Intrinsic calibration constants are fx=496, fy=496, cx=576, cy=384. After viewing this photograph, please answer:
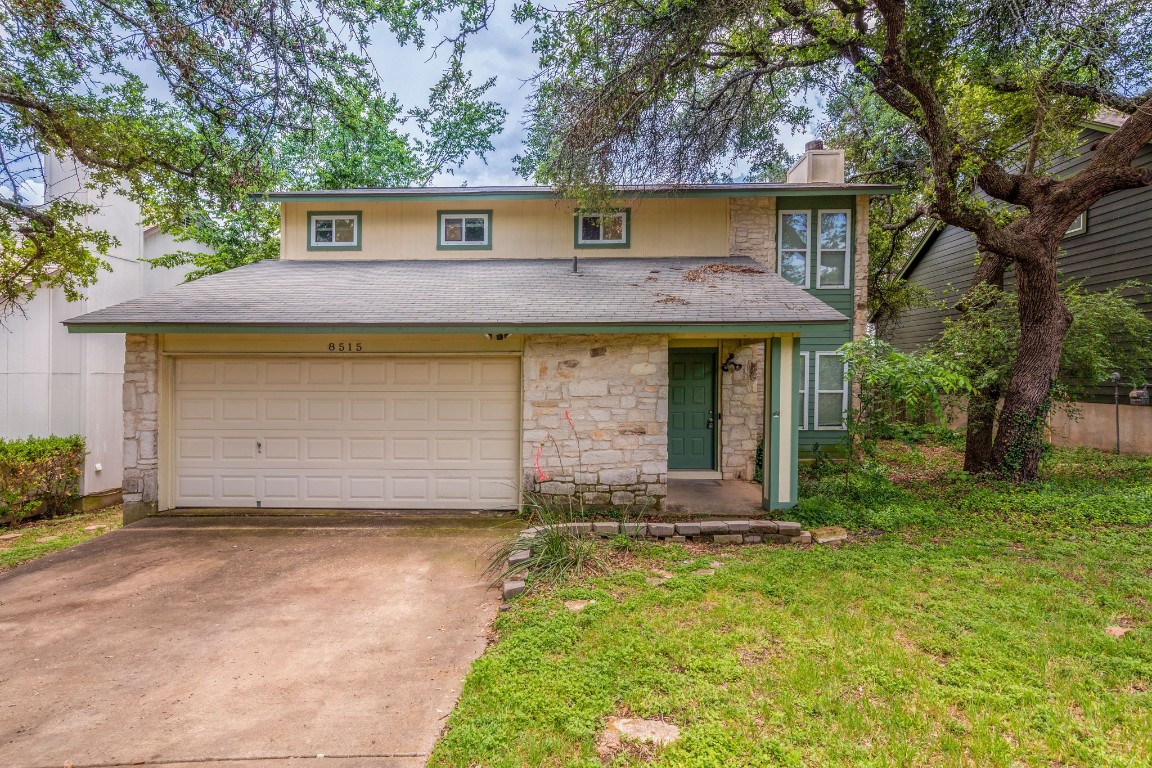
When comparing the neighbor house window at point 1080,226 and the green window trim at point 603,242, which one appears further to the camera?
the neighbor house window at point 1080,226

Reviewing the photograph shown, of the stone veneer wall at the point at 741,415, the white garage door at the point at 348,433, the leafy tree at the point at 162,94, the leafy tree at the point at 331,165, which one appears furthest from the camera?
the stone veneer wall at the point at 741,415

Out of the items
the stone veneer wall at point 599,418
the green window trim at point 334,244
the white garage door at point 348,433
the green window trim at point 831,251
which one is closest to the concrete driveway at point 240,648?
the white garage door at point 348,433

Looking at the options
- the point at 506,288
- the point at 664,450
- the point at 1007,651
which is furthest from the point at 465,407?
the point at 1007,651

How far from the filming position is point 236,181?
615 cm

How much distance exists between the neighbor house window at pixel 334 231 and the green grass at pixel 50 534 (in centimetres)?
529

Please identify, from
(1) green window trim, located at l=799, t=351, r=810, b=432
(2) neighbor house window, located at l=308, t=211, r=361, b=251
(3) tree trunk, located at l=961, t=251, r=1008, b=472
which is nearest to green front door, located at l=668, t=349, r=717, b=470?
(1) green window trim, located at l=799, t=351, r=810, b=432

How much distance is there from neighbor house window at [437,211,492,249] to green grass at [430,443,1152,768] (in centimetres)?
634

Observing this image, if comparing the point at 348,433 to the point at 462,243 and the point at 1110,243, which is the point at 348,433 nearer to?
the point at 462,243

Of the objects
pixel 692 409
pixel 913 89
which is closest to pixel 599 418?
pixel 692 409

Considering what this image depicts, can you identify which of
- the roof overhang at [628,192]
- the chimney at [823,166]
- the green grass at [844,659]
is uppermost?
the chimney at [823,166]

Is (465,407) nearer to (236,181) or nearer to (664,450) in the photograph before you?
(664,450)

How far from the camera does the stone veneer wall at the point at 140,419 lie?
247 inches

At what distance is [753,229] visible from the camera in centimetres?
872

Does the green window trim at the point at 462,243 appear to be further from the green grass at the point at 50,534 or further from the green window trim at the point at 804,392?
the green grass at the point at 50,534
